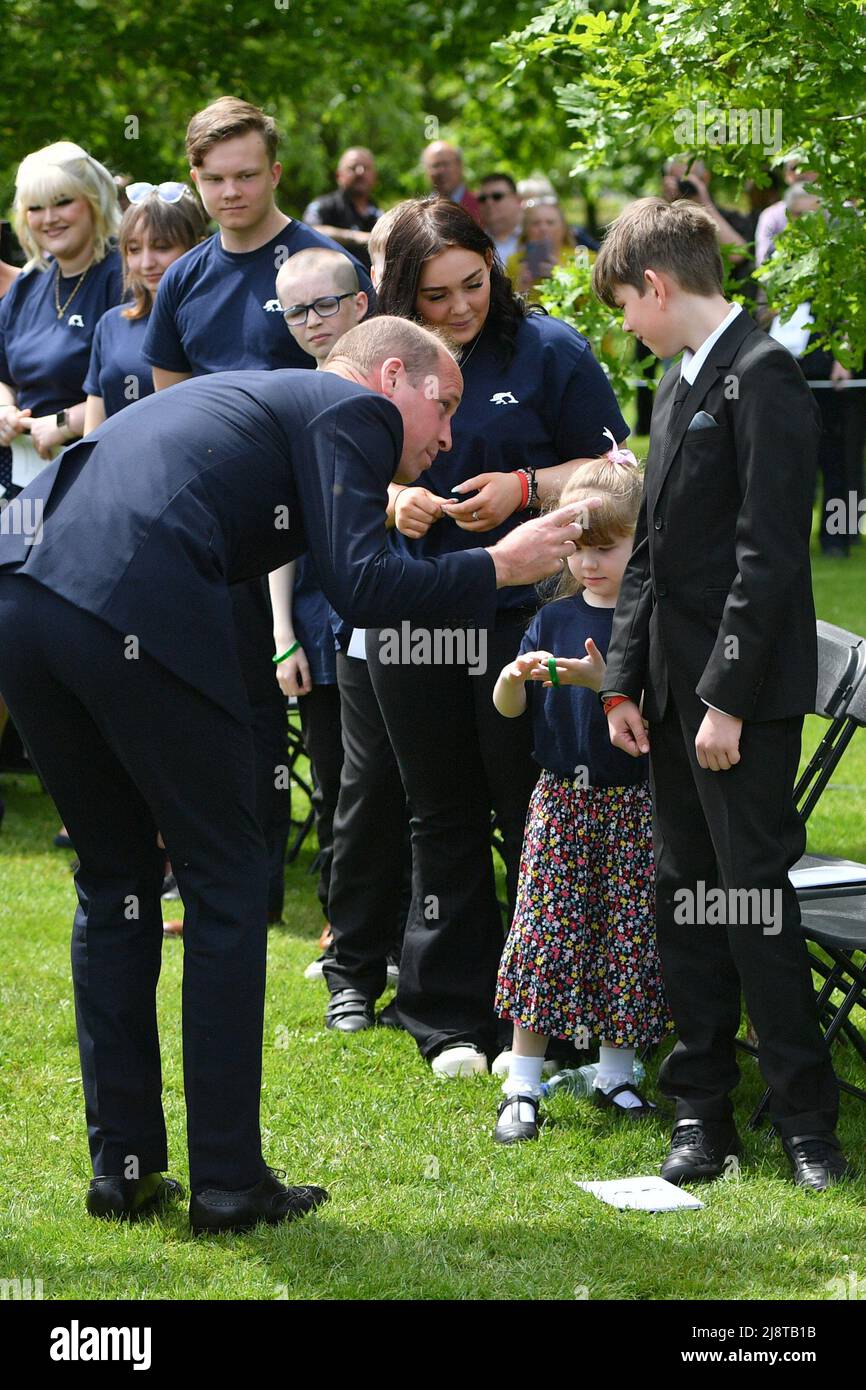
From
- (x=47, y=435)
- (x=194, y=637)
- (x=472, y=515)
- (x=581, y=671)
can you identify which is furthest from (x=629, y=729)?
(x=47, y=435)

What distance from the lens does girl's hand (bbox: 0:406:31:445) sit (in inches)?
270

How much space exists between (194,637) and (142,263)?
10.1ft

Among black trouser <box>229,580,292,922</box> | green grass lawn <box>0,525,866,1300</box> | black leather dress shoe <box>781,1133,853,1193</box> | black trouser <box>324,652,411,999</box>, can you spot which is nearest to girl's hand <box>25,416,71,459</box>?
black trouser <box>229,580,292,922</box>

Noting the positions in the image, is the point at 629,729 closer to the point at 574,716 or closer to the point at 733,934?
the point at 574,716

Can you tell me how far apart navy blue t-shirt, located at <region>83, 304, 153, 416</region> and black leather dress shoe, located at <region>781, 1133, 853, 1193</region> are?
3.47 metres

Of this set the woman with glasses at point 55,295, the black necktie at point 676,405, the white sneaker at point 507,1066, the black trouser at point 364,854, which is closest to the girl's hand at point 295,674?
the black trouser at point 364,854

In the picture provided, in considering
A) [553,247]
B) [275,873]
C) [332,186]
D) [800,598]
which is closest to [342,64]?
[553,247]

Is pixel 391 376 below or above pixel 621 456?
above

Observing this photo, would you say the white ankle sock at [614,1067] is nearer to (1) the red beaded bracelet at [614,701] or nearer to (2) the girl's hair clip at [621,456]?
(1) the red beaded bracelet at [614,701]

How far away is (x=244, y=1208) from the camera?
11.6 ft

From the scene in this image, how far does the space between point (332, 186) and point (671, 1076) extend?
22686mm

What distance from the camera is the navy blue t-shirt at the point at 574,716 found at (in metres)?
4.26

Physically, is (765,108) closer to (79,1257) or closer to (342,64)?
(79,1257)

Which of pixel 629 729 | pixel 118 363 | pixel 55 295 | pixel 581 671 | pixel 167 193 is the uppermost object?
pixel 167 193
